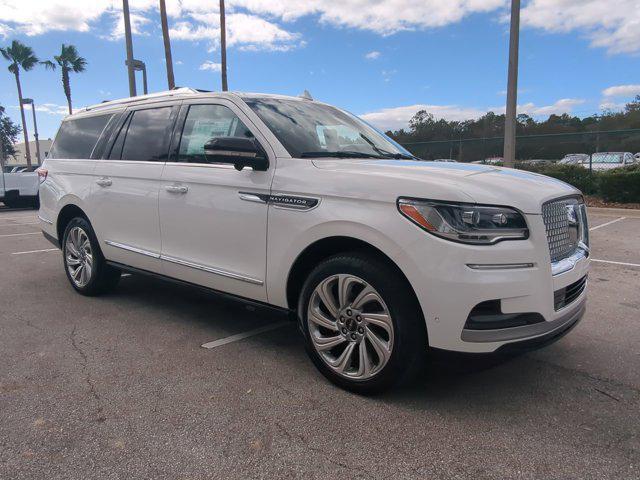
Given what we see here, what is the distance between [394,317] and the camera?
9.23 feet

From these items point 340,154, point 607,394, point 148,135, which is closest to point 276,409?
point 340,154

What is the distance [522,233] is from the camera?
2.70m

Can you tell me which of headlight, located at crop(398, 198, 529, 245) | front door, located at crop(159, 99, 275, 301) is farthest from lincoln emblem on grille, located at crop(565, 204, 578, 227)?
front door, located at crop(159, 99, 275, 301)

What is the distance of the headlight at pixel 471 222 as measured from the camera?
104 inches

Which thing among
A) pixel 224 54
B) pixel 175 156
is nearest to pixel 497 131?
pixel 224 54

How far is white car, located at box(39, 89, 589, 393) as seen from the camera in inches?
105

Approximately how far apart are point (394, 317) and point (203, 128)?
7.49 ft

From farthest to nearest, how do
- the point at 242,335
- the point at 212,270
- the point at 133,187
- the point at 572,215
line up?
the point at 133,187, the point at 242,335, the point at 212,270, the point at 572,215

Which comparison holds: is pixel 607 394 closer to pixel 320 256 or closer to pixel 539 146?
pixel 320 256

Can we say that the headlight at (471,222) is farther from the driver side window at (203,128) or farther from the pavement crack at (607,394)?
the driver side window at (203,128)

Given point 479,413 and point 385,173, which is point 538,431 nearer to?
point 479,413

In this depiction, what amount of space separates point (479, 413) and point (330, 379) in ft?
2.97

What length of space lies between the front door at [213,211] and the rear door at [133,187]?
17 cm

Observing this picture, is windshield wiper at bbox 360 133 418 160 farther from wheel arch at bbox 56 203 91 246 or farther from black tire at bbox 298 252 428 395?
wheel arch at bbox 56 203 91 246
